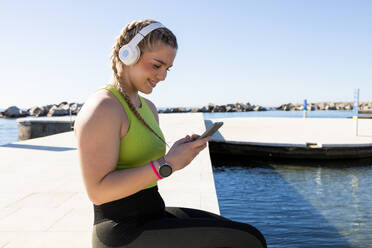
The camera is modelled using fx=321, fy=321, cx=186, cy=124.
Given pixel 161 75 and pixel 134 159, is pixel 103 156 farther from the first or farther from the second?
pixel 161 75

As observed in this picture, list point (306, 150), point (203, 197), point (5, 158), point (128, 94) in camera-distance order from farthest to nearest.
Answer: point (306, 150) < point (5, 158) < point (203, 197) < point (128, 94)

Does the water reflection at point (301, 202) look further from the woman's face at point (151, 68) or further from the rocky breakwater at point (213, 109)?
the rocky breakwater at point (213, 109)

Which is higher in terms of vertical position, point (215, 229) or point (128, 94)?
point (128, 94)

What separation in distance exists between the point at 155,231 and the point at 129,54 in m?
0.84

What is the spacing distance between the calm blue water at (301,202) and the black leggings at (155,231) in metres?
5.07

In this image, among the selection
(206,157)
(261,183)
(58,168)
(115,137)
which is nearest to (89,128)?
(115,137)

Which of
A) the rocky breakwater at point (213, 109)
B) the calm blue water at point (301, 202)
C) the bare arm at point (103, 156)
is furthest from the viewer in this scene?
the rocky breakwater at point (213, 109)

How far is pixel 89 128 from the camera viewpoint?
1344 millimetres

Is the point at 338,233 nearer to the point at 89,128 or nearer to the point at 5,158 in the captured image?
the point at 89,128

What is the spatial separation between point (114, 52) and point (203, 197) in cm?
299

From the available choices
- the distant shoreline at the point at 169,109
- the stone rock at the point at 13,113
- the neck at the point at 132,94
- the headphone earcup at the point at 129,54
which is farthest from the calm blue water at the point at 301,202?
the stone rock at the point at 13,113

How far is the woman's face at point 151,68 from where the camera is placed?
1.60 m

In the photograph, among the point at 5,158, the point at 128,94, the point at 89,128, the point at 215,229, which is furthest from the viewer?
the point at 5,158

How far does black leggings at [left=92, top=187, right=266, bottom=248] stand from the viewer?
1.46m
